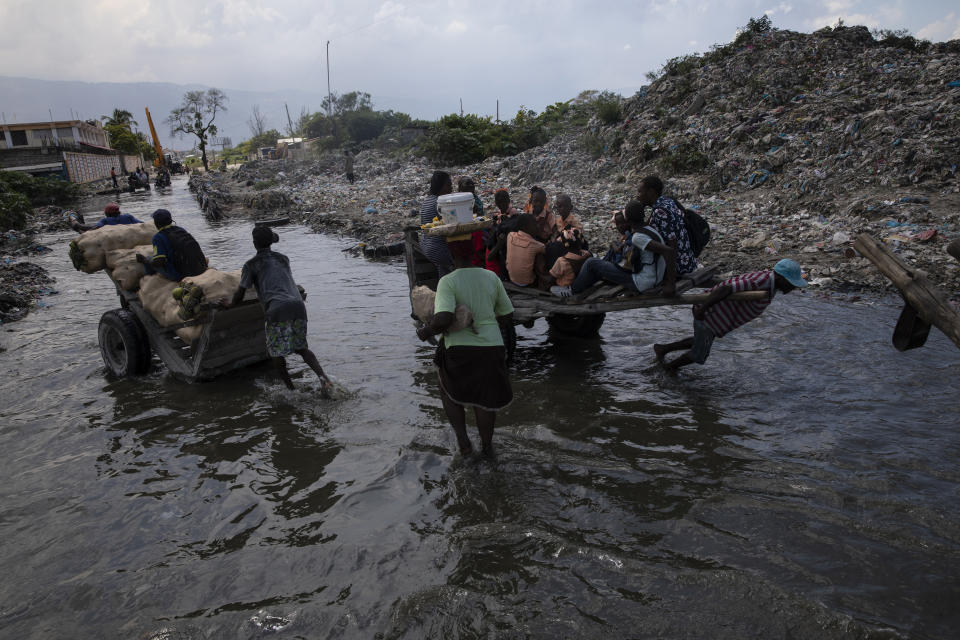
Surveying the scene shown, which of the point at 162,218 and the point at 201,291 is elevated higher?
the point at 162,218

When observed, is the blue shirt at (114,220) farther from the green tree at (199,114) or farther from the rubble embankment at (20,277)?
the green tree at (199,114)

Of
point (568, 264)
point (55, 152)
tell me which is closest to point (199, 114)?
point (55, 152)

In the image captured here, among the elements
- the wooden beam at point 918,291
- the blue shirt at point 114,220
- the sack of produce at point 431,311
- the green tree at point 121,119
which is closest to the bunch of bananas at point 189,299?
the blue shirt at point 114,220

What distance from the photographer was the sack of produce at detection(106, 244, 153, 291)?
A: 18.9ft

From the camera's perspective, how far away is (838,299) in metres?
7.00

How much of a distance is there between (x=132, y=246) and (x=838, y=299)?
8.31 metres

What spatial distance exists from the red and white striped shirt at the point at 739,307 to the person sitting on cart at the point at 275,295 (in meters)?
3.54

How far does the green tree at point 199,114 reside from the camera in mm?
60344

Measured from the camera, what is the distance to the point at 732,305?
4.63 m

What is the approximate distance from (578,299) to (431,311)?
6.68ft

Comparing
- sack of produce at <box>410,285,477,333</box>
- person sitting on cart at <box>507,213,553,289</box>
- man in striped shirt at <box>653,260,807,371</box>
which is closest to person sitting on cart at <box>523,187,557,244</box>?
person sitting on cart at <box>507,213,553,289</box>

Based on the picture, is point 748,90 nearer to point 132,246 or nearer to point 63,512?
point 132,246

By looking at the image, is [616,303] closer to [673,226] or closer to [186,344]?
[673,226]

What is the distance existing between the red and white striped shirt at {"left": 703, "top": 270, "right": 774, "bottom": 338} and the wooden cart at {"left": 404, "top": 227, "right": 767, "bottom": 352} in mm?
114
